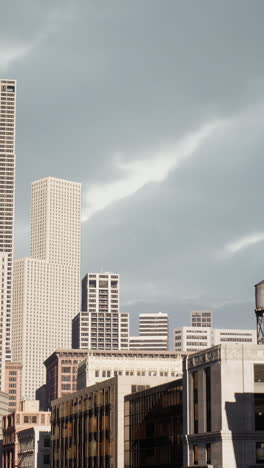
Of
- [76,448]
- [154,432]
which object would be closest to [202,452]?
[154,432]

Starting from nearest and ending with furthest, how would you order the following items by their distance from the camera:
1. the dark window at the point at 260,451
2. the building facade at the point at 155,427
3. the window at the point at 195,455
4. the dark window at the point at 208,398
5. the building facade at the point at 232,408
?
the building facade at the point at 232,408 < the dark window at the point at 260,451 < the dark window at the point at 208,398 < the window at the point at 195,455 < the building facade at the point at 155,427

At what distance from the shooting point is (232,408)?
125562mm

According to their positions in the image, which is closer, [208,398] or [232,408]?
[232,408]

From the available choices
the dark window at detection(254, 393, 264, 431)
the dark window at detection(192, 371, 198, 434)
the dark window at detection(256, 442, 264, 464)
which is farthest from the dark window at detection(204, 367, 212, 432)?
the dark window at detection(256, 442, 264, 464)

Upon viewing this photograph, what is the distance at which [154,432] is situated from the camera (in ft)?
510

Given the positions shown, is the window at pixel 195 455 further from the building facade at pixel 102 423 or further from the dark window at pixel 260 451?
the building facade at pixel 102 423

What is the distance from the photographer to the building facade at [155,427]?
14475cm

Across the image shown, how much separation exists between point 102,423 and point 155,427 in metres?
25.5

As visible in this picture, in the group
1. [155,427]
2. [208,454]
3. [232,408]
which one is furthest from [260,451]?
[155,427]

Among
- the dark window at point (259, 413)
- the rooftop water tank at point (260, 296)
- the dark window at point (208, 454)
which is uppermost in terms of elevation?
the rooftop water tank at point (260, 296)

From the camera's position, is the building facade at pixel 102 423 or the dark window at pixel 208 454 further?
the building facade at pixel 102 423

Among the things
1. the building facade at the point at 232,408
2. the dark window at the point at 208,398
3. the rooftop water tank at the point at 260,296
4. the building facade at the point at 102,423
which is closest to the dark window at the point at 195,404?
the building facade at the point at 232,408

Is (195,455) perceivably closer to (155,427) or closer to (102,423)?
(155,427)

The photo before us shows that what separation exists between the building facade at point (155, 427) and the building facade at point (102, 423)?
5.83 feet
